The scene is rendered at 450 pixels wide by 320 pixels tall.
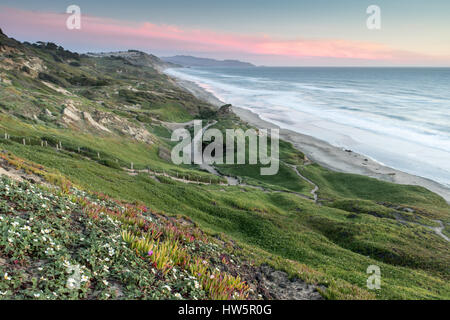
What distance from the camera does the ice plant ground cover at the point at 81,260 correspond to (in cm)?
673

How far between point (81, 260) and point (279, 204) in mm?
37539

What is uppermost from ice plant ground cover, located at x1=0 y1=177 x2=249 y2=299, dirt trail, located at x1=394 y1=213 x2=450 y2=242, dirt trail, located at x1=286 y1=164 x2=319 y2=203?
ice plant ground cover, located at x1=0 y1=177 x2=249 y2=299

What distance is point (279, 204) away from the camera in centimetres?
4266

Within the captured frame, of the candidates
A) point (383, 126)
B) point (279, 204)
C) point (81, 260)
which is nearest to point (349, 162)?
point (279, 204)

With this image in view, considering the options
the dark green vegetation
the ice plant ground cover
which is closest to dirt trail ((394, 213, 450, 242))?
the dark green vegetation

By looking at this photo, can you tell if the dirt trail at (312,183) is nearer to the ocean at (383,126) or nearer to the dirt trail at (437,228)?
the dirt trail at (437,228)

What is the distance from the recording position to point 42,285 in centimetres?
645

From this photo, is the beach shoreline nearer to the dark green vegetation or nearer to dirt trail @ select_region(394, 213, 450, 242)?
the dark green vegetation

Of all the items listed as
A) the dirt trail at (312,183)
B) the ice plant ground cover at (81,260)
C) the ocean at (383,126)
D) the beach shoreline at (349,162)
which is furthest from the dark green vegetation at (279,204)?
the ocean at (383,126)

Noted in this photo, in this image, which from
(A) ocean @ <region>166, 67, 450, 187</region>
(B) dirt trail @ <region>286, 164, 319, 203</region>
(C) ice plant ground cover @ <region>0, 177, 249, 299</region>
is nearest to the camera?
(C) ice plant ground cover @ <region>0, 177, 249, 299</region>

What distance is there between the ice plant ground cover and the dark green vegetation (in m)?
7.25

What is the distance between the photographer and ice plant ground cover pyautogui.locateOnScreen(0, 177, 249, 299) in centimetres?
673
